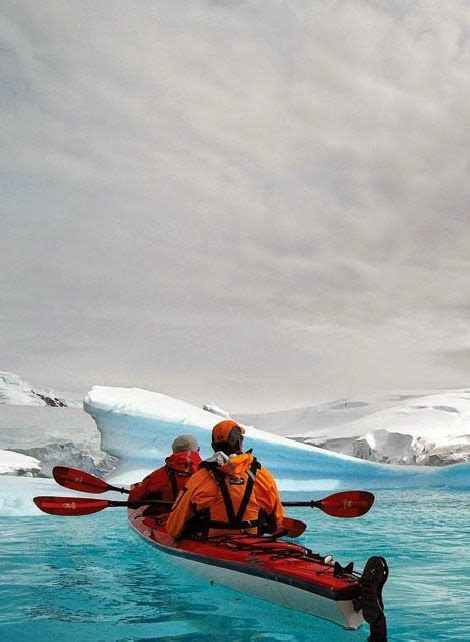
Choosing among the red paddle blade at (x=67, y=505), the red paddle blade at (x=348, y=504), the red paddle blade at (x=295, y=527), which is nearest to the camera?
the red paddle blade at (x=348, y=504)

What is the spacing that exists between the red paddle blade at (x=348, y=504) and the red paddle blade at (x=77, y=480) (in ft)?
7.97

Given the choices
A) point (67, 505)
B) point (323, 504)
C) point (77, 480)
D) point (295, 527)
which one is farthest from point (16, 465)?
point (323, 504)

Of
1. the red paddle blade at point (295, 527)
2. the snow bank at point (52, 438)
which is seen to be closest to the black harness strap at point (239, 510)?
Result: the red paddle blade at point (295, 527)

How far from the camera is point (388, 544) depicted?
7.30m

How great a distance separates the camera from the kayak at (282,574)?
357 centimetres

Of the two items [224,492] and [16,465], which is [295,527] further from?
[16,465]

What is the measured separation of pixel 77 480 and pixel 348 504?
9.56ft

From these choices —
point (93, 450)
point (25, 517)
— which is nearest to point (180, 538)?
point (25, 517)

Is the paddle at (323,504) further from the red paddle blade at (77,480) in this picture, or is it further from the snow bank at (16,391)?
the snow bank at (16,391)

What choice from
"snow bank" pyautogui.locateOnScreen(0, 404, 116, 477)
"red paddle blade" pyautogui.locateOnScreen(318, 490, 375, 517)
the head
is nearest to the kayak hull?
the head

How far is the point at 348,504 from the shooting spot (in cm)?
602

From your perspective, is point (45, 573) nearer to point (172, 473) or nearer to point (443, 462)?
point (172, 473)

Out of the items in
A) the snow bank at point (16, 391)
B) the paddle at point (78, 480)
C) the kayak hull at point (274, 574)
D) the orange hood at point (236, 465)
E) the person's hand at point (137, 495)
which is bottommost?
the kayak hull at point (274, 574)

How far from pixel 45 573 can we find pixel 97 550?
1.44 meters
